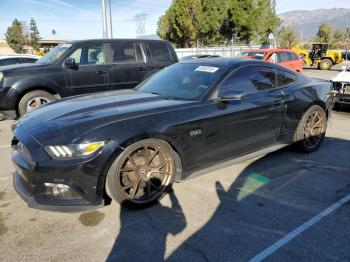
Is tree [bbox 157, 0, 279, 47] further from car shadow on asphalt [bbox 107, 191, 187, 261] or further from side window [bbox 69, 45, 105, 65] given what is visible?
car shadow on asphalt [bbox 107, 191, 187, 261]

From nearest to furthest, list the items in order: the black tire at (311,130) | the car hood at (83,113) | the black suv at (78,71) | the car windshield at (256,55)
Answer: the car hood at (83,113) < the black tire at (311,130) < the black suv at (78,71) < the car windshield at (256,55)

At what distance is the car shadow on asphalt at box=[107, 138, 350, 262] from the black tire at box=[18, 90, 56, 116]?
14.4 ft

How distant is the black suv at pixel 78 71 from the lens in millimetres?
6539

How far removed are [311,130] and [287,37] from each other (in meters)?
46.4

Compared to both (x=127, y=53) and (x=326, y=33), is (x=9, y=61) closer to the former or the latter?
(x=127, y=53)

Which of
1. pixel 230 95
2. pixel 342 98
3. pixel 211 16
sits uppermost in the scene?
pixel 211 16

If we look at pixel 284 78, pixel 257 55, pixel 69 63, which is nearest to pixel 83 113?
pixel 284 78

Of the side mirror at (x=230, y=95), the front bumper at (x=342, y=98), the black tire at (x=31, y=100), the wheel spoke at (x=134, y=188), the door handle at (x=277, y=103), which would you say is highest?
the side mirror at (x=230, y=95)

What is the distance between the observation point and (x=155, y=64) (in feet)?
25.5

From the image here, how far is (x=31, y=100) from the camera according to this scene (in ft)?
21.9

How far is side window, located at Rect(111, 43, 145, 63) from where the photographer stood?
290 inches

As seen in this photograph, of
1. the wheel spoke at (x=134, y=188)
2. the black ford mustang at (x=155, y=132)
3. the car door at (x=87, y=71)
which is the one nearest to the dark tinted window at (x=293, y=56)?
the car door at (x=87, y=71)

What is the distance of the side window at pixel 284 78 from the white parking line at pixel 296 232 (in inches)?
69.5

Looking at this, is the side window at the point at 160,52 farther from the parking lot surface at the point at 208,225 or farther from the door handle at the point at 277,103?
the parking lot surface at the point at 208,225
